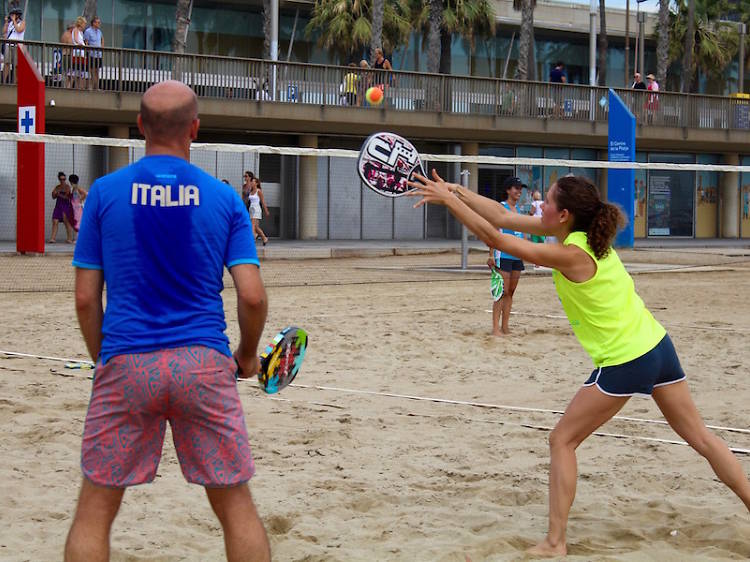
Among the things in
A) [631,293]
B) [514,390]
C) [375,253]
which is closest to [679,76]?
[375,253]

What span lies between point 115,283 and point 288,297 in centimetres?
1115

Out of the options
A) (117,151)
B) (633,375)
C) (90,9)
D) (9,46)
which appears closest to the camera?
(633,375)

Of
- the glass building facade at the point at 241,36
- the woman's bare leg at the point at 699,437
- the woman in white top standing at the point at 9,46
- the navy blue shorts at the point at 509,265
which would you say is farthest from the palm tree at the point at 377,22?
the woman's bare leg at the point at 699,437

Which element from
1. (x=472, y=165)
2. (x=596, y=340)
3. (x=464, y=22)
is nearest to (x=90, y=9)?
(x=472, y=165)

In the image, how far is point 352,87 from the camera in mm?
28812

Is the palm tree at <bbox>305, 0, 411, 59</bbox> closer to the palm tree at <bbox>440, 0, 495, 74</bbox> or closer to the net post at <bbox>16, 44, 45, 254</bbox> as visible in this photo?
the palm tree at <bbox>440, 0, 495, 74</bbox>

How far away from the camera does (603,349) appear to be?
4.26 metres

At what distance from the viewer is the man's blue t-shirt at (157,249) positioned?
3031 mm

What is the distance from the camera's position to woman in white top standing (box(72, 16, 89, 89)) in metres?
25.0

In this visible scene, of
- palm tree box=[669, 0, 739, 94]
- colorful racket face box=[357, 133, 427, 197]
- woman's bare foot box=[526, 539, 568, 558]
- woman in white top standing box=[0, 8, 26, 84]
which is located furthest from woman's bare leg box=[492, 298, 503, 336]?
palm tree box=[669, 0, 739, 94]

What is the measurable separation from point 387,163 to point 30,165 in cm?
1404

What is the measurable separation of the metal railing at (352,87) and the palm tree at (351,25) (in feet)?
22.1

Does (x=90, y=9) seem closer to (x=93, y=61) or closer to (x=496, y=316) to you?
(x=93, y=61)

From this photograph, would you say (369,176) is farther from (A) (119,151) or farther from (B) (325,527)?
(A) (119,151)
